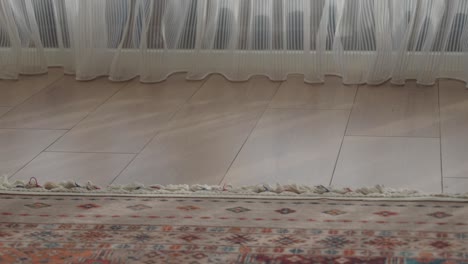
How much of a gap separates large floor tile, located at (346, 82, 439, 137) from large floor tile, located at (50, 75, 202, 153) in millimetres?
591

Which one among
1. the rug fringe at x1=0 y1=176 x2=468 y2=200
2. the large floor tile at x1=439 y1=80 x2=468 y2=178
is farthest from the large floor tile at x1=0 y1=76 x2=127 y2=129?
the large floor tile at x1=439 y1=80 x2=468 y2=178

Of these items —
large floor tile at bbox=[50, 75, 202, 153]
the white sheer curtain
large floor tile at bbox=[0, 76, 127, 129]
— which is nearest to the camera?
large floor tile at bbox=[50, 75, 202, 153]

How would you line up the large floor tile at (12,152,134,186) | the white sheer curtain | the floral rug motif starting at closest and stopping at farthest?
the floral rug motif, the large floor tile at (12,152,134,186), the white sheer curtain

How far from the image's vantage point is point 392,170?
2.32 meters

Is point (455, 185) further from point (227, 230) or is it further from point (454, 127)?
point (227, 230)

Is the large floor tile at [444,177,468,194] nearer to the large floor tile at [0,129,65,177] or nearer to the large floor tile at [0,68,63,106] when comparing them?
the large floor tile at [0,129,65,177]

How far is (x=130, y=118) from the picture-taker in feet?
9.18

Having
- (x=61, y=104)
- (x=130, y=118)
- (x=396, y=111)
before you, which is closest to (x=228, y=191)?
(x=130, y=118)

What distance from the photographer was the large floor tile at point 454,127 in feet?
7.65

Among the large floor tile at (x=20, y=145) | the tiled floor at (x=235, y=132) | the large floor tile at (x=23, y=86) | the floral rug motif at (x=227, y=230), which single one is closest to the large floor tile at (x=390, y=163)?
the tiled floor at (x=235, y=132)

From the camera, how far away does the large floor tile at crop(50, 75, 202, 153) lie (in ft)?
8.50

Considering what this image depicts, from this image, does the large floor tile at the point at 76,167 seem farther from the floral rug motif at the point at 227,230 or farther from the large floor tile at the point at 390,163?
the large floor tile at the point at 390,163

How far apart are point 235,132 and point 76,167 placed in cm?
49

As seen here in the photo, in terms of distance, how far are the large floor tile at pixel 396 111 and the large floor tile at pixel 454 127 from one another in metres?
0.03
